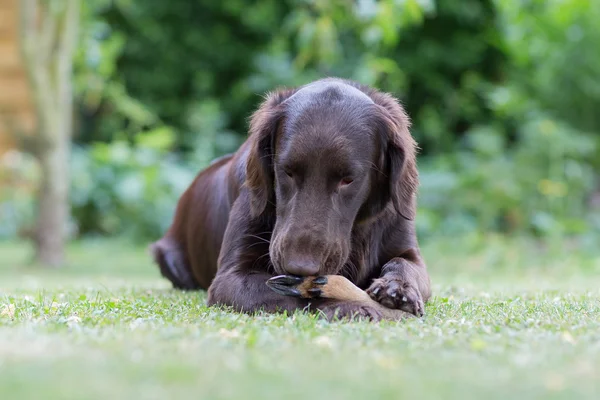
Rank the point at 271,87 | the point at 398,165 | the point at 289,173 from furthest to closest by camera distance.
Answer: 1. the point at 271,87
2. the point at 398,165
3. the point at 289,173

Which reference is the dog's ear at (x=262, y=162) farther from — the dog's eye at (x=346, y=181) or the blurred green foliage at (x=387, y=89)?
the blurred green foliage at (x=387, y=89)

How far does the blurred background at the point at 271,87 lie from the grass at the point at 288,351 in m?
5.17

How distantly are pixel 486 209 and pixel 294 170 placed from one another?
8170mm

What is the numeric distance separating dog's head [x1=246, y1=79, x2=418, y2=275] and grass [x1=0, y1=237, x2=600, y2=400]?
36 centimetres

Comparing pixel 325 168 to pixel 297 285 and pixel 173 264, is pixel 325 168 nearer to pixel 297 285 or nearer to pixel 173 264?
A: pixel 297 285

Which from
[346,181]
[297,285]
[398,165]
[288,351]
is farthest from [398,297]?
[288,351]

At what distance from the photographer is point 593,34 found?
11891mm

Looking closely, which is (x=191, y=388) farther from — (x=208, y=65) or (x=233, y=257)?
(x=208, y=65)

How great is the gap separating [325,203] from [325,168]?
0.59 ft

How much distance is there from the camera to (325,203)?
389 centimetres

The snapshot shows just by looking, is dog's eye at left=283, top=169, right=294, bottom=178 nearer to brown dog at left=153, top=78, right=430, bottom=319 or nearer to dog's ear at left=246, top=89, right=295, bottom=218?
brown dog at left=153, top=78, right=430, bottom=319

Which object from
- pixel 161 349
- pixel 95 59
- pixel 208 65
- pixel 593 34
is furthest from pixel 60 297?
pixel 208 65

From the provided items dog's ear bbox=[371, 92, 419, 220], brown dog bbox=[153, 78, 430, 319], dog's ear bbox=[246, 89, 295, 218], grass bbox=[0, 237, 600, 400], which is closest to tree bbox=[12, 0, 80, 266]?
grass bbox=[0, 237, 600, 400]

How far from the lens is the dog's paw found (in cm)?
368
